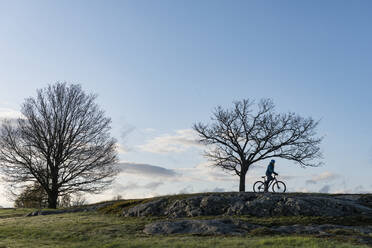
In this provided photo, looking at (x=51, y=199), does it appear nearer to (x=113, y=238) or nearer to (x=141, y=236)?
(x=113, y=238)

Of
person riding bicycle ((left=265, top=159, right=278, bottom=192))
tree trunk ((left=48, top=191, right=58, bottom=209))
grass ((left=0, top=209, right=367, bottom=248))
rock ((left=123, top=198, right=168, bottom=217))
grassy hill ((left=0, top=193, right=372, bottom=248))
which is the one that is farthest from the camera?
tree trunk ((left=48, top=191, right=58, bottom=209))

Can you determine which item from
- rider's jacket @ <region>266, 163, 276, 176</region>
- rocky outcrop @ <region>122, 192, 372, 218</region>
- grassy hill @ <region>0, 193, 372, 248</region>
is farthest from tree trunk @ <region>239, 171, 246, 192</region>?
grassy hill @ <region>0, 193, 372, 248</region>

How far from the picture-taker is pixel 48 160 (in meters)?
40.4

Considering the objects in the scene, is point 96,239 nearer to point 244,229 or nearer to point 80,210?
point 244,229

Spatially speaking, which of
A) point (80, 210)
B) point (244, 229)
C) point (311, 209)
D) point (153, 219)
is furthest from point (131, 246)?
point (80, 210)

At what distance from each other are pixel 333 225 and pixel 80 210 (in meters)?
22.0

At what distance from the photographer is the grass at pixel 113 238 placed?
15.8 metres

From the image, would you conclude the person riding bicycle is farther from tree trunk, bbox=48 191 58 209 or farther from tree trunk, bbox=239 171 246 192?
tree trunk, bbox=48 191 58 209

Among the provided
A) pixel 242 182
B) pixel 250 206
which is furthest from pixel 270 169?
pixel 242 182

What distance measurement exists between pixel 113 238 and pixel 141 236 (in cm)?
143

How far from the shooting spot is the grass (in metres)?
15.8

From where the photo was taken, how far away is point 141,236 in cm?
1942

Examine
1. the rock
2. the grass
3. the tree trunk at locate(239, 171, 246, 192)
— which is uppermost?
the tree trunk at locate(239, 171, 246, 192)

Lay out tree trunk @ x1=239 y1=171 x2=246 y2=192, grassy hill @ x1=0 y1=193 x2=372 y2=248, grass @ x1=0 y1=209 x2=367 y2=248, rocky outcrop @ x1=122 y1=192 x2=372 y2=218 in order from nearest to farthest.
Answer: grass @ x1=0 y1=209 x2=367 y2=248, grassy hill @ x1=0 y1=193 x2=372 y2=248, rocky outcrop @ x1=122 y1=192 x2=372 y2=218, tree trunk @ x1=239 y1=171 x2=246 y2=192
